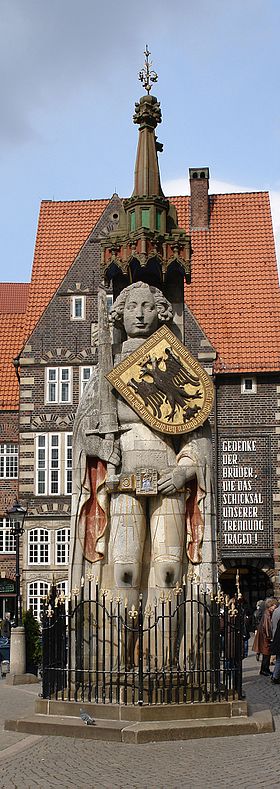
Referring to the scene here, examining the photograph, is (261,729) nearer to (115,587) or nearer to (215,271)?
(115,587)

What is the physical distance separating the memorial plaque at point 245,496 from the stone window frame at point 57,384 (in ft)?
15.4

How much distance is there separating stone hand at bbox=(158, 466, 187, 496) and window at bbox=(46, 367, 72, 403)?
21.9 metres

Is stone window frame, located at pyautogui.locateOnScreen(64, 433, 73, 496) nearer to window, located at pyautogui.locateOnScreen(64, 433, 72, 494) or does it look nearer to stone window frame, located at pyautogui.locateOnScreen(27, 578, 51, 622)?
window, located at pyautogui.locateOnScreen(64, 433, 72, 494)

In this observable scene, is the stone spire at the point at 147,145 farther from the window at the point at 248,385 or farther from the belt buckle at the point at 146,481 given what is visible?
the window at the point at 248,385

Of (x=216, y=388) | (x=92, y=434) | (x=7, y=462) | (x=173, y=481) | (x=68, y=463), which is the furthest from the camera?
(x=7, y=462)

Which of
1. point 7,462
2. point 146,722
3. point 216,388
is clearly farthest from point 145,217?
point 7,462

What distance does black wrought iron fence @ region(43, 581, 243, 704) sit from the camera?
1109 cm

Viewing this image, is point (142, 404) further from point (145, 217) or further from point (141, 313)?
point (145, 217)

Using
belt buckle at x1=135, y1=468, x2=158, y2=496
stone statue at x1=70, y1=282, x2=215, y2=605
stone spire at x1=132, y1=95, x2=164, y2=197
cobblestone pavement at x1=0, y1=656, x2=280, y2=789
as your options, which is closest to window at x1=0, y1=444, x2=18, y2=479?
stone spire at x1=132, y1=95, x2=164, y2=197

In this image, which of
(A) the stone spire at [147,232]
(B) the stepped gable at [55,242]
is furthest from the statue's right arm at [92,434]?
(B) the stepped gable at [55,242]

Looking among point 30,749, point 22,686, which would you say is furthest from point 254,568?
point 30,749

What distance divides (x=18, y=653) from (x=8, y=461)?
665 inches

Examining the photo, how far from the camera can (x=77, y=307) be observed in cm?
3481

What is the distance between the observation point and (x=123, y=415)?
1236 centimetres
